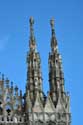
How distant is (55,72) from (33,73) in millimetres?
1043

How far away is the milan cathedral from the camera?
25906 mm

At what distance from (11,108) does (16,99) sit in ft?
1.61

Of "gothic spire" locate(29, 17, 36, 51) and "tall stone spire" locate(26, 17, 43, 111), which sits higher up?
"gothic spire" locate(29, 17, 36, 51)

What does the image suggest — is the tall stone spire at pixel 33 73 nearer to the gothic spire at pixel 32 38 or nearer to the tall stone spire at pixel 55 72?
the gothic spire at pixel 32 38

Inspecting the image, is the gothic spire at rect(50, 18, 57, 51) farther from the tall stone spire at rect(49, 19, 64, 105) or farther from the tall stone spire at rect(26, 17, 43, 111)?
the tall stone spire at rect(26, 17, 43, 111)

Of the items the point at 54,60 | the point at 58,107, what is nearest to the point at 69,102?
the point at 58,107

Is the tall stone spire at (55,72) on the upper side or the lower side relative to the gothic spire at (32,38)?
lower

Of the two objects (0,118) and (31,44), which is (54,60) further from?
(0,118)

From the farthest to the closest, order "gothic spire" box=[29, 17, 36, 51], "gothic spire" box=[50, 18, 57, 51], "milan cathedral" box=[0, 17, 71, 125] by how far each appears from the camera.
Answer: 1. "gothic spire" box=[50, 18, 57, 51]
2. "gothic spire" box=[29, 17, 36, 51]
3. "milan cathedral" box=[0, 17, 71, 125]

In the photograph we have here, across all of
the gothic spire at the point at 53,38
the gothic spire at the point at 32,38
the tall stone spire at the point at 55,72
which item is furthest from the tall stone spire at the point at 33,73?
the gothic spire at the point at 53,38

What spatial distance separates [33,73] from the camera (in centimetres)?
2686

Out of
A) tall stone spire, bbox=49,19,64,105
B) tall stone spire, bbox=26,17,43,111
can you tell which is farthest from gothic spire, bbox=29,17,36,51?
tall stone spire, bbox=49,19,64,105

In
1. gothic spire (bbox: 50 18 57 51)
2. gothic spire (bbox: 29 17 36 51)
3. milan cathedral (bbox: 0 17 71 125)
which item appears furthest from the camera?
gothic spire (bbox: 50 18 57 51)

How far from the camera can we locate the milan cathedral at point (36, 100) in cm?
2591
